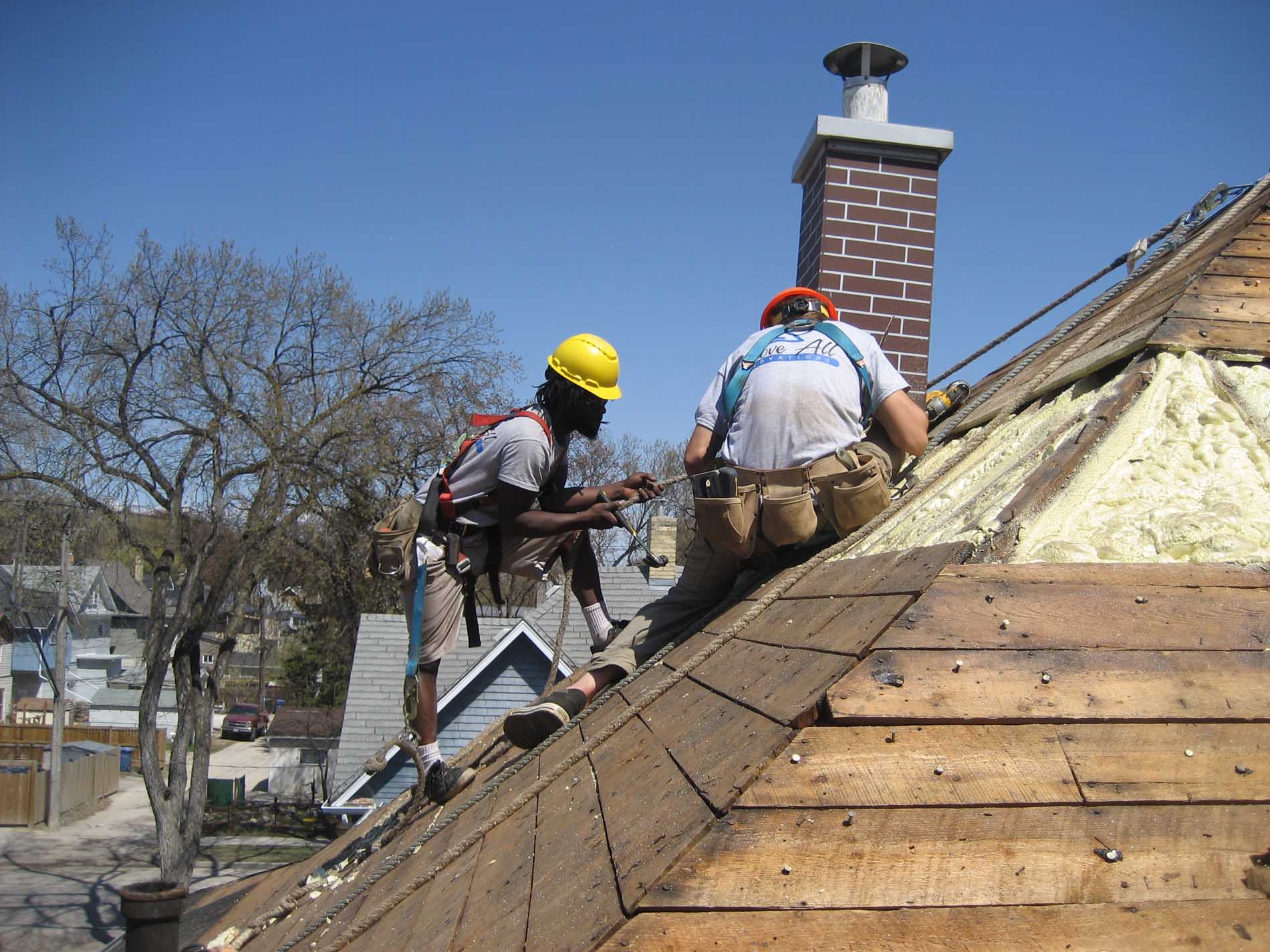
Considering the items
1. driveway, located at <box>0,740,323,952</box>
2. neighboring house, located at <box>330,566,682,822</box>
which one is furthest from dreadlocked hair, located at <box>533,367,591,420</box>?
driveway, located at <box>0,740,323,952</box>

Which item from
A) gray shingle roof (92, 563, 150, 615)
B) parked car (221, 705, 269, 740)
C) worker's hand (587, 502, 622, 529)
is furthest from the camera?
gray shingle roof (92, 563, 150, 615)

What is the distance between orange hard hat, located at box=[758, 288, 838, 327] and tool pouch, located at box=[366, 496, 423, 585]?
169cm

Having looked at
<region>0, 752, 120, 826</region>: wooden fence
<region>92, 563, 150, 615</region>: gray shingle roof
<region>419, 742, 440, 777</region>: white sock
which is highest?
<region>419, 742, 440, 777</region>: white sock

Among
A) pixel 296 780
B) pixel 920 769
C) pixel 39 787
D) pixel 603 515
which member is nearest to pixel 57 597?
pixel 39 787

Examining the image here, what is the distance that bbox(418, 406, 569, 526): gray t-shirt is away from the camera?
4180 mm

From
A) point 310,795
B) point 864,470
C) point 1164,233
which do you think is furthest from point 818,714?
point 310,795

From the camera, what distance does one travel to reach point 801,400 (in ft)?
11.5

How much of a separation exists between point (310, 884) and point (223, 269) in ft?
63.8

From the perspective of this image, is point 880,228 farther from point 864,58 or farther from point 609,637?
point 609,637

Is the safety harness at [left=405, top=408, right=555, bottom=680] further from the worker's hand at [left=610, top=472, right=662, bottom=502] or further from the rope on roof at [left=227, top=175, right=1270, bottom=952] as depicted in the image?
the rope on roof at [left=227, top=175, right=1270, bottom=952]

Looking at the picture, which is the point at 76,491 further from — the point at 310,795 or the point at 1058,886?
the point at 1058,886

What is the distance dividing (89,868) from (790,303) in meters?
24.4

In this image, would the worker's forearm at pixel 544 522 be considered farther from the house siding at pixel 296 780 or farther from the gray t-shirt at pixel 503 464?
the house siding at pixel 296 780

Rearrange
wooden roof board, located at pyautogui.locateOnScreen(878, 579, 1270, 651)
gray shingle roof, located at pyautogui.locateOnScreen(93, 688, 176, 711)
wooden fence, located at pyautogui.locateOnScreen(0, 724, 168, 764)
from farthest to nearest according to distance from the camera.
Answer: gray shingle roof, located at pyautogui.locateOnScreen(93, 688, 176, 711), wooden fence, located at pyautogui.locateOnScreen(0, 724, 168, 764), wooden roof board, located at pyautogui.locateOnScreen(878, 579, 1270, 651)
